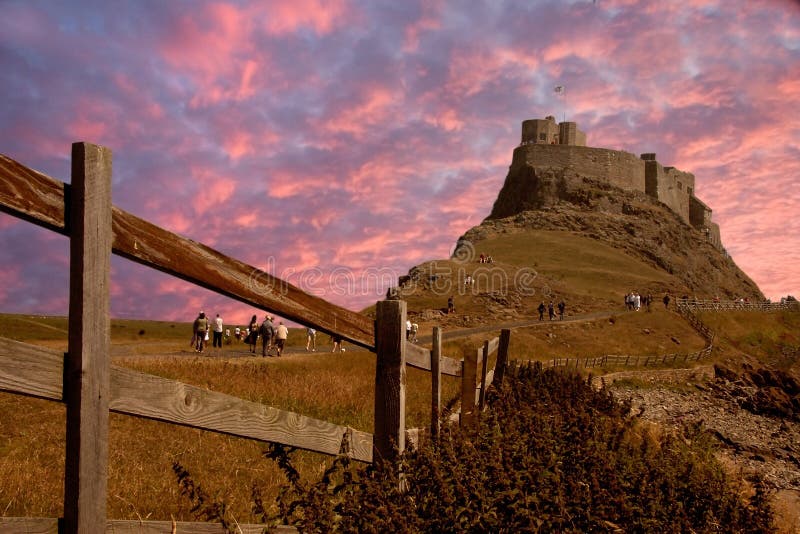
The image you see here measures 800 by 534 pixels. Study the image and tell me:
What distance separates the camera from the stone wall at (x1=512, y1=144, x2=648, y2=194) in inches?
3546

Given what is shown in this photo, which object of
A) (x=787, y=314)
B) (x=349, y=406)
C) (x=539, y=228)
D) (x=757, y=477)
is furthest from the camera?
(x=539, y=228)

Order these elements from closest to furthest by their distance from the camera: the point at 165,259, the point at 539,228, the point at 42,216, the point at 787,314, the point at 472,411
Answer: the point at 42,216 → the point at 165,259 → the point at 472,411 → the point at 787,314 → the point at 539,228

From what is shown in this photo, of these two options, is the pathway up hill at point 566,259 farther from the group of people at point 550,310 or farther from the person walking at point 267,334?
the person walking at point 267,334

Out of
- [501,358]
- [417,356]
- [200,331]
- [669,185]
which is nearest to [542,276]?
[200,331]

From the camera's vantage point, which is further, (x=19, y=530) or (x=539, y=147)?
(x=539, y=147)

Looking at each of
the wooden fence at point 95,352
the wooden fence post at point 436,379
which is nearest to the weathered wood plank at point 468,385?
the wooden fence post at point 436,379

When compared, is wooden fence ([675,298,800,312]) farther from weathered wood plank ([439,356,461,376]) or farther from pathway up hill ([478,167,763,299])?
weathered wood plank ([439,356,461,376])

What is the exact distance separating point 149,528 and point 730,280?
333 ft

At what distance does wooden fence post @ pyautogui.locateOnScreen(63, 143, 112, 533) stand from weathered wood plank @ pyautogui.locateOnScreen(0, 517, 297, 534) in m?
0.09

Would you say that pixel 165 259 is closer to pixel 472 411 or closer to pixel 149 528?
pixel 149 528

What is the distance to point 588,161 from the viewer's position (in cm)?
9144

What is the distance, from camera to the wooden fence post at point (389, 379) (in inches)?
184

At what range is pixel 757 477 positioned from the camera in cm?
662

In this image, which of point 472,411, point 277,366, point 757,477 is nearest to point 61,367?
point 472,411
